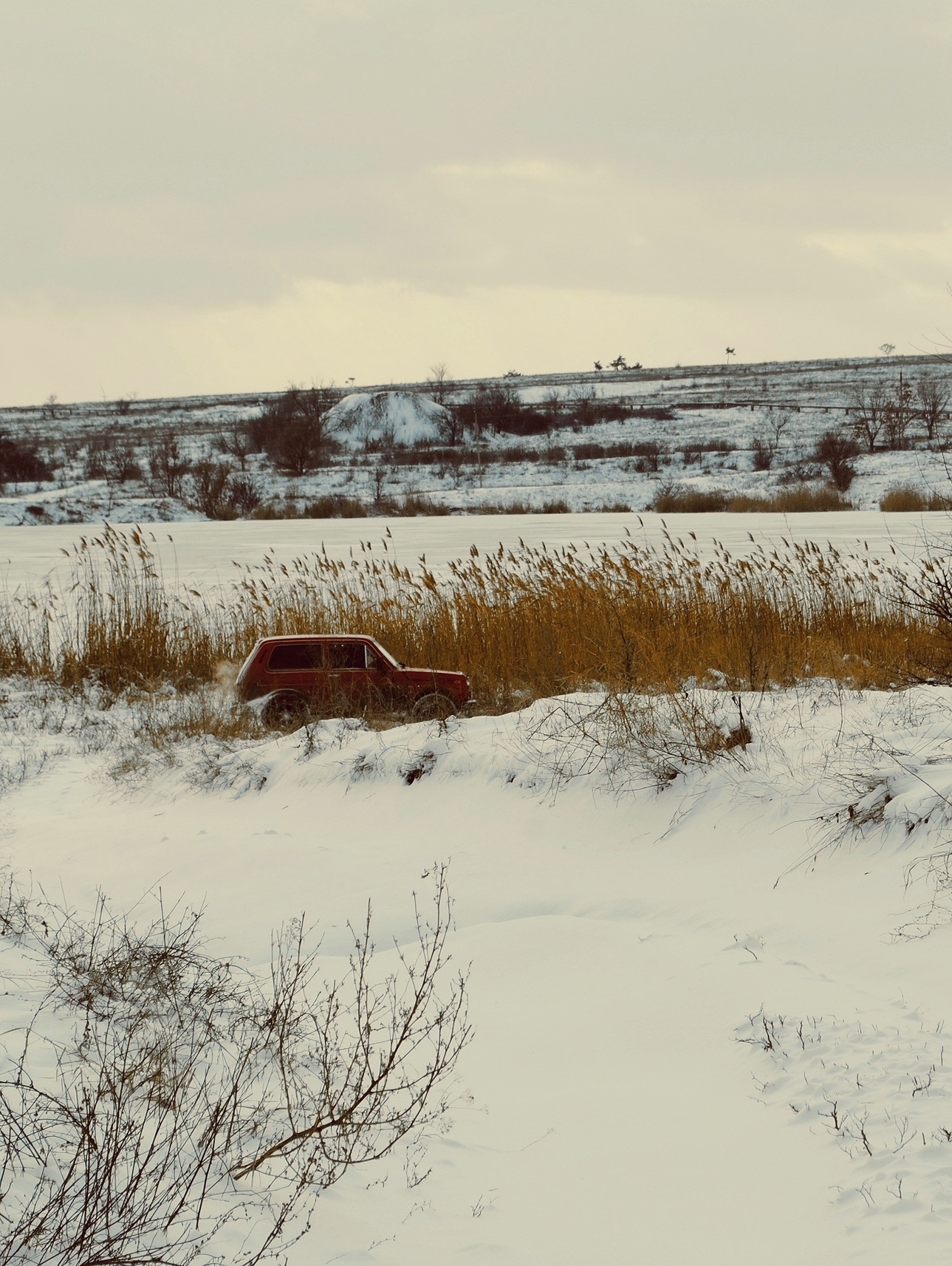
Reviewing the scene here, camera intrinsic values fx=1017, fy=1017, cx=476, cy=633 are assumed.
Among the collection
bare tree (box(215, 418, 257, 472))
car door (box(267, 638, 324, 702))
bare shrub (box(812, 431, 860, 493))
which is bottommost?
car door (box(267, 638, 324, 702))

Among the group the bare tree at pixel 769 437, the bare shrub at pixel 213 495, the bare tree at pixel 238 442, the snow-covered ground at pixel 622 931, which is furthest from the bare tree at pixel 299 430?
the snow-covered ground at pixel 622 931

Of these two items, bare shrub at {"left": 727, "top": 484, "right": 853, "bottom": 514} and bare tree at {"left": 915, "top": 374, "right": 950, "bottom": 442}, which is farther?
bare tree at {"left": 915, "top": 374, "right": 950, "bottom": 442}

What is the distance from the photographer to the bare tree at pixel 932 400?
57.0 meters

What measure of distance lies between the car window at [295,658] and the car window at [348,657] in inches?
5.7

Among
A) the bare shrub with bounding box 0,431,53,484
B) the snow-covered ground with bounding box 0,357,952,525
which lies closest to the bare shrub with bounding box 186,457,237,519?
the snow-covered ground with bounding box 0,357,952,525

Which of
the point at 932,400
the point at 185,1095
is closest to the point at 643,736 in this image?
the point at 185,1095

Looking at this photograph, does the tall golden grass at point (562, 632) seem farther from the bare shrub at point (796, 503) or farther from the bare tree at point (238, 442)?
the bare tree at point (238, 442)

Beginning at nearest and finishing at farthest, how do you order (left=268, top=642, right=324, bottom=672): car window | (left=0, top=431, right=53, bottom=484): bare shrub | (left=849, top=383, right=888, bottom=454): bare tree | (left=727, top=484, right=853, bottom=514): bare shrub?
(left=268, top=642, right=324, bottom=672): car window
(left=727, top=484, right=853, bottom=514): bare shrub
(left=849, top=383, right=888, bottom=454): bare tree
(left=0, top=431, right=53, bottom=484): bare shrub

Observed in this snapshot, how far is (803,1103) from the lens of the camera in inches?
159

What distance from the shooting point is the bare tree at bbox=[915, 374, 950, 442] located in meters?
57.0

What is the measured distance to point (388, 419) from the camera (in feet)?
263

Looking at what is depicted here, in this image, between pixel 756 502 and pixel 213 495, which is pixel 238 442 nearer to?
pixel 213 495

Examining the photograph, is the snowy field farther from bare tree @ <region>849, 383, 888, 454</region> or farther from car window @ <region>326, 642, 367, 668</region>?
bare tree @ <region>849, 383, 888, 454</region>

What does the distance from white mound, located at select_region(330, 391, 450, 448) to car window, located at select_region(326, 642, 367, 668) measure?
217 feet
